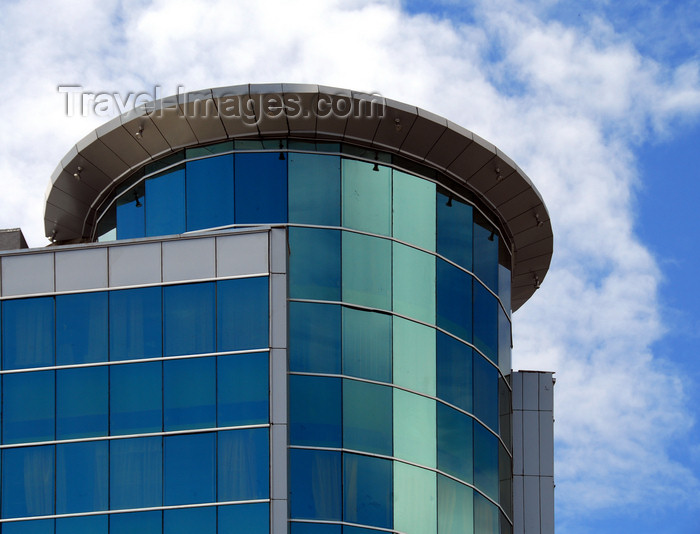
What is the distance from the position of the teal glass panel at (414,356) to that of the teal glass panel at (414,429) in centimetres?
36

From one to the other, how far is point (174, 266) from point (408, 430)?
25.7ft

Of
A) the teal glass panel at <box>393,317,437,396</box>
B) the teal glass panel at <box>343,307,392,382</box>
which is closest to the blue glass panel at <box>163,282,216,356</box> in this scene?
the teal glass panel at <box>343,307,392,382</box>

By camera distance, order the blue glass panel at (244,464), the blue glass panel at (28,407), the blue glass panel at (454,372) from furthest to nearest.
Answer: the blue glass panel at (454,372)
the blue glass panel at (28,407)
the blue glass panel at (244,464)

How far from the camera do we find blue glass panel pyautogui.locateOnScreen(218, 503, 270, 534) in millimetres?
Answer: 39594

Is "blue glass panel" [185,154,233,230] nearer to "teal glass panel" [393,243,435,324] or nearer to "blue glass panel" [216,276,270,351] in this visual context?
"blue glass panel" [216,276,270,351]

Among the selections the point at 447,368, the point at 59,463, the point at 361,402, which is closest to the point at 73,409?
the point at 59,463

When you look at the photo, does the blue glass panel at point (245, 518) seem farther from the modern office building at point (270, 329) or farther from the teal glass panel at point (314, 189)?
the teal glass panel at point (314, 189)

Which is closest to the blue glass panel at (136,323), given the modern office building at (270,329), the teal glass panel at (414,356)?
the modern office building at (270,329)

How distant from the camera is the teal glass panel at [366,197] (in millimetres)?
45750

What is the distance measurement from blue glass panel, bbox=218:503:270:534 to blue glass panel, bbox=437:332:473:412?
7650 millimetres

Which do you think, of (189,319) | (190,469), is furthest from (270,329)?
(190,469)

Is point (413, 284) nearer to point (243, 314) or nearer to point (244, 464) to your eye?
point (243, 314)

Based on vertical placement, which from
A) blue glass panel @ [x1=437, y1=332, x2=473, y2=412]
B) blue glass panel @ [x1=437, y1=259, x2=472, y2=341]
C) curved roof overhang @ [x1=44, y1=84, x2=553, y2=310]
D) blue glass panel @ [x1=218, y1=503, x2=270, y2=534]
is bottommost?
blue glass panel @ [x1=218, y1=503, x2=270, y2=534]

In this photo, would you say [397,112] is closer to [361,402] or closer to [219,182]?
[219,182]
